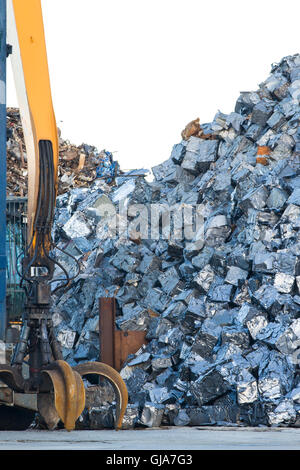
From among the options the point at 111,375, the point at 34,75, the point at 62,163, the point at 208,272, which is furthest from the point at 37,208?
the point at 62,163

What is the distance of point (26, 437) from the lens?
241 inches

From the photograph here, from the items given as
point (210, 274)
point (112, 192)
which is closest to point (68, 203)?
point (112, 192)

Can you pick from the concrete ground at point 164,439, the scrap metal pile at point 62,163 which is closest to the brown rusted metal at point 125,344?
the concrete ground at point 164,439

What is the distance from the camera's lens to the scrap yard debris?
8.24 m

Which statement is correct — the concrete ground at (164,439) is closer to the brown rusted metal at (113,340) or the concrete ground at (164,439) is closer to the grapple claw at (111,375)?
the grapple claw at (111,375)

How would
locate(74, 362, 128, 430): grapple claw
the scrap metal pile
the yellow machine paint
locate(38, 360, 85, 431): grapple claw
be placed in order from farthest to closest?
the scrap metal pile
the yellow machine paint
locate(74, 362, 128, 430): grapple claw
locate(38, 360, 85, 431): grapple claw

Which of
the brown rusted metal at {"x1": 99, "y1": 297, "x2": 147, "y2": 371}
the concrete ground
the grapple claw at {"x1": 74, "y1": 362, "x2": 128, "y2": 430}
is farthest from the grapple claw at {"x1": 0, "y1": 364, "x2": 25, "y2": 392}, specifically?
the brown rusted metal at {"x1": 99, "y1": 297, "x2": 147, "y2": 371}

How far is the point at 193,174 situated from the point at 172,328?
4376mm

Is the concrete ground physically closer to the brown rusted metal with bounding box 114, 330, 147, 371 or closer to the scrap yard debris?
the scrap yard debris

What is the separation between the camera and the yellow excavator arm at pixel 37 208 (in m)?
6.32

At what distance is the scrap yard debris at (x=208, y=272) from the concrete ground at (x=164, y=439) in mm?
761

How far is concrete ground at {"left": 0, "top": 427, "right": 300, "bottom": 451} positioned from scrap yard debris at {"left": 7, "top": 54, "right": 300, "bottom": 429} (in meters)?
0.76

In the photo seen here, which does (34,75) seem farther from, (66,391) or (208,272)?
(208,272)

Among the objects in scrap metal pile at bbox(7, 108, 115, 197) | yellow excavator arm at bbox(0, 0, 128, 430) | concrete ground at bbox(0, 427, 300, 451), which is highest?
scrap metal pile at bbox(7, 108, 115, 197)
